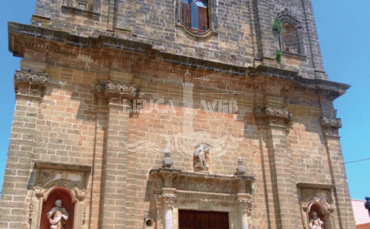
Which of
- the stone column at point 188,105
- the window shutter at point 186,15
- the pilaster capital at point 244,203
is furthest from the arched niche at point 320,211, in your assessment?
the window shutter at point 186,15

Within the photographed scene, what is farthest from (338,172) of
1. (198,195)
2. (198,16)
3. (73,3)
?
(73,3)

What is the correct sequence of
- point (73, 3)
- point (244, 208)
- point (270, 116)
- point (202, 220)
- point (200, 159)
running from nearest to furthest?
point (202, 220), point (244, 208), point (200, 159), point (73, 3), point (270, 116)

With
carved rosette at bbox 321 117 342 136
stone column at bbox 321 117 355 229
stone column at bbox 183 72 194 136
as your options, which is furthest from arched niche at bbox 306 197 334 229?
stone column at bbox 183 72 194 136

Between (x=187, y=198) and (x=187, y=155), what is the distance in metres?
1.31

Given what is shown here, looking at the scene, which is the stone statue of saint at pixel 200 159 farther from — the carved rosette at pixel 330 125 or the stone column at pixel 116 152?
the carved rosette at pixel 330 125

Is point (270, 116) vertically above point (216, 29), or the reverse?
point (216, 29)

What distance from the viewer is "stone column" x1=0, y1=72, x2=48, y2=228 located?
28.7 ft

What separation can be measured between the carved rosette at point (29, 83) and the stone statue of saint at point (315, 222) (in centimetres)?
877

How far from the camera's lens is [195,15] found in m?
13.7

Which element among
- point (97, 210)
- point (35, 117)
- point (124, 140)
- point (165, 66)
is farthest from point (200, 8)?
point (97, 210)

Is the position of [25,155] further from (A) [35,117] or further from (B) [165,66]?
(B) [165,66]

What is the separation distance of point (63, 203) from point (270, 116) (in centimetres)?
678

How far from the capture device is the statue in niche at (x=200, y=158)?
11.2 m

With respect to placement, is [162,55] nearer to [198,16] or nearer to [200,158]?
[198,16]
